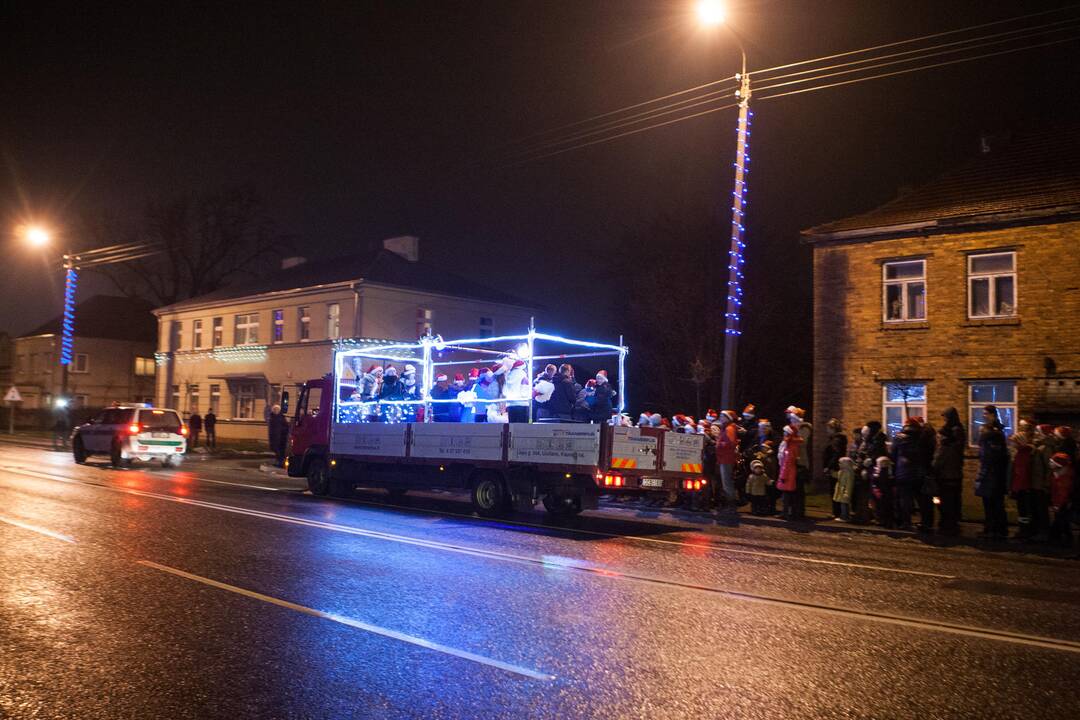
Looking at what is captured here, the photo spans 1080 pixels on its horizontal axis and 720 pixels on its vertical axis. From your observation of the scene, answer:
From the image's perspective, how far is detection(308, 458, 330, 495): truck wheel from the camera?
17.7m

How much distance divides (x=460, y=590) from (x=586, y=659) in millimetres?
2417

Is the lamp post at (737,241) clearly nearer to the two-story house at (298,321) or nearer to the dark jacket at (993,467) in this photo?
the dark jacket at (993,467)

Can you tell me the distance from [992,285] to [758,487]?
891cm

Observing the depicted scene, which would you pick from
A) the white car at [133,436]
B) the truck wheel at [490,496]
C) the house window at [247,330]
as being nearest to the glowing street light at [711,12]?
the truck wheel at [490,496]

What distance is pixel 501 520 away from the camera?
45.1 ft

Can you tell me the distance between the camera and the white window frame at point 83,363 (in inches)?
2518

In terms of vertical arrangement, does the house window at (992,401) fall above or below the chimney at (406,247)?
below

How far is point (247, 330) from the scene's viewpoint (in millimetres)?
45750

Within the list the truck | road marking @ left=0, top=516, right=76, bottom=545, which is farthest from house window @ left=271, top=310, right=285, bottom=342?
road marking @ left=0, top=516, right=76, bottom=545

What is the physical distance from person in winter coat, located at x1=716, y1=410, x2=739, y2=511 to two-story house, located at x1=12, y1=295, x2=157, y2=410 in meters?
57.0

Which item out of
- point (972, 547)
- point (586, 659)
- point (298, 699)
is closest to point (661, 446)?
point (972, 547)

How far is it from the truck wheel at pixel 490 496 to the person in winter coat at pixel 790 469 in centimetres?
499

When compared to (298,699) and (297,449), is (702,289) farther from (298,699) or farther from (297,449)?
(298,699)

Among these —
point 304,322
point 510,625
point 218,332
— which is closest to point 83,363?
point 218,332
